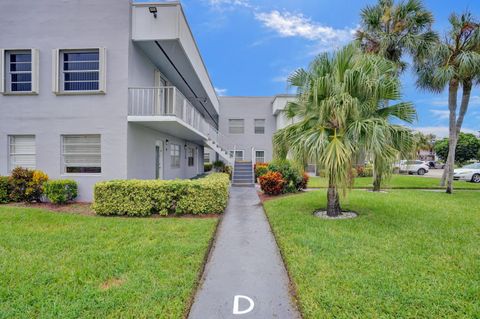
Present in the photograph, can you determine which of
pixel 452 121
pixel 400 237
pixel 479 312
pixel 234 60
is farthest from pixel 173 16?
pixel 234 60

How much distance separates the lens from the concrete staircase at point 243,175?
15.0 metres

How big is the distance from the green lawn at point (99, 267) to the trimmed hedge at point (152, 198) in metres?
0.77

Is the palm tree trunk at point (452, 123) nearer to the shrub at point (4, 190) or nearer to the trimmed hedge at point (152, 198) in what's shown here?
the trimmed hedge at point (152, 198)

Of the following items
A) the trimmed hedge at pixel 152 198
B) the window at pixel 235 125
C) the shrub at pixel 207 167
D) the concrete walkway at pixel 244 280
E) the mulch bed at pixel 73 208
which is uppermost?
Answer: the window at pixel 235 125

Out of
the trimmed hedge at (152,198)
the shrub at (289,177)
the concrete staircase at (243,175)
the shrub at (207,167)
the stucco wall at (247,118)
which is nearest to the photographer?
the trimmed hedge at (152,198)

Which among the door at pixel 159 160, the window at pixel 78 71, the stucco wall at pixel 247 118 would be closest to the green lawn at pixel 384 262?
the door at pixel 159 160

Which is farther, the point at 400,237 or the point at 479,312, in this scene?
the point at 400,237

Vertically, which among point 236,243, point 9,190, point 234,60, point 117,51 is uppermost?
point 234,60

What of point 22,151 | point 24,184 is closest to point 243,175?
point 24,184

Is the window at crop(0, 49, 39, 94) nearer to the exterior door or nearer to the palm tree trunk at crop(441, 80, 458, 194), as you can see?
the exterior door

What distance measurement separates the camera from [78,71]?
8.96 meters

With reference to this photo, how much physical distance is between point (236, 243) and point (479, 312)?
3777 millimetres

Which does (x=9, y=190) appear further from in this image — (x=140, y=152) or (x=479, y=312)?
(x=479, y=312)

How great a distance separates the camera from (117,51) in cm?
867
